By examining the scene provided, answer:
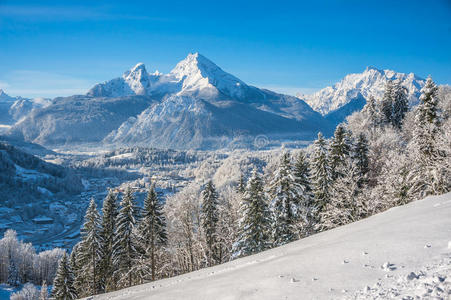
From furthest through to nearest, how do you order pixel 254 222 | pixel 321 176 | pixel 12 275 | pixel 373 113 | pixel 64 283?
pixel 12 275, pixel 373 113, pixel 321 176, pixel 64 283, pixel 254 222

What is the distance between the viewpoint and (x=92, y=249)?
98.5 ft

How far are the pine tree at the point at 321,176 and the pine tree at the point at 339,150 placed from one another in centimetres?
138

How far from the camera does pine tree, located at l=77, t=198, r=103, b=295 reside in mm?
30031

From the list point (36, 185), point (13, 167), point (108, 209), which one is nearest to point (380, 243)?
point (108, 209)

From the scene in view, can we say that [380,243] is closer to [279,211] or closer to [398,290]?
[398,290]

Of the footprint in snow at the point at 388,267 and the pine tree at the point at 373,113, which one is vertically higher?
the pine tree at the point at 373,113

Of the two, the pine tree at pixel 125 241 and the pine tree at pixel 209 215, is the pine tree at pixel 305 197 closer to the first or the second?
the pine tree at pixel 209 215

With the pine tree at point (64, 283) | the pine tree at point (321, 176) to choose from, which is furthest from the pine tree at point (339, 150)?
the pine tree at point (64, 283)

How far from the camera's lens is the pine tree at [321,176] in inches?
1157

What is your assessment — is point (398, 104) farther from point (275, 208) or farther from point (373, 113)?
point (275, 208)

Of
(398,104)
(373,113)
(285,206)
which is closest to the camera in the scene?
(285,206)

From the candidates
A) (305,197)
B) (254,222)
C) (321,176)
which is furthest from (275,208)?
(321,176)

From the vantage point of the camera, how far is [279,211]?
2775 cm

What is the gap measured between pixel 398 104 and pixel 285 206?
4325 cm
